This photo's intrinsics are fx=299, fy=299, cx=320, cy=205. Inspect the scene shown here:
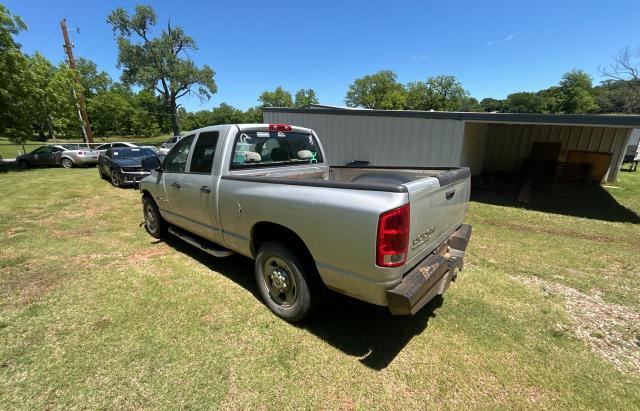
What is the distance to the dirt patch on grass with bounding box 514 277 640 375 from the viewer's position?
2.76 meters

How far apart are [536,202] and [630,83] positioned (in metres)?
60.5

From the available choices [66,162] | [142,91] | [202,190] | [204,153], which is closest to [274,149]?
[204,153]

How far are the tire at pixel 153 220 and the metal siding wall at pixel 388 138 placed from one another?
8233 mm

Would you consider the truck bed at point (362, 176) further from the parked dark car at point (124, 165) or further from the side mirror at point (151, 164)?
the parked dark car at point (124, 165)

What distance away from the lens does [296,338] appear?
2.97 metres

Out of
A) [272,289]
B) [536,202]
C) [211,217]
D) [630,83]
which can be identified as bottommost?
[536,202]

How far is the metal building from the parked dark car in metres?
5.94

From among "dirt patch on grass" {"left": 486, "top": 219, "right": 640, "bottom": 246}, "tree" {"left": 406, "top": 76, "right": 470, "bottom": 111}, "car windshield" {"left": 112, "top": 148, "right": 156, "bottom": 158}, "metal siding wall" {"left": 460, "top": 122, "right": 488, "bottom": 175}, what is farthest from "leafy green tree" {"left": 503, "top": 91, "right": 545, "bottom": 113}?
"car windshield" {"left": 112, "top": 148, "right": 156, "bottom": 158}

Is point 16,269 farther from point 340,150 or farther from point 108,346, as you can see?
point 340,150

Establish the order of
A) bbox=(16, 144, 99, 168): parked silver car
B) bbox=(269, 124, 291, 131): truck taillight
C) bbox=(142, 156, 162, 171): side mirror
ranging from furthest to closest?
bbox=(16, 144, 99, 168): parked silver car → bbox=(142, 156, 162, 171): side mirror → bbox=(269, 124, 291, 131): truck taillight

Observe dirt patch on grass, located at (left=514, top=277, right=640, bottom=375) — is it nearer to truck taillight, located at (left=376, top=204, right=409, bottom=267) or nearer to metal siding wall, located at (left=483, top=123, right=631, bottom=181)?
truck taillight, located at (left=376, top=204, right=409, bottom=267)

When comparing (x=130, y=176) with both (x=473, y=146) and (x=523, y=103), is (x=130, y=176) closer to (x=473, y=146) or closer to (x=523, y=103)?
(x=473, y=146)

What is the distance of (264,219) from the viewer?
3.03m

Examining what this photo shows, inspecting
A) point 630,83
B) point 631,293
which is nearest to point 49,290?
point 631,293
